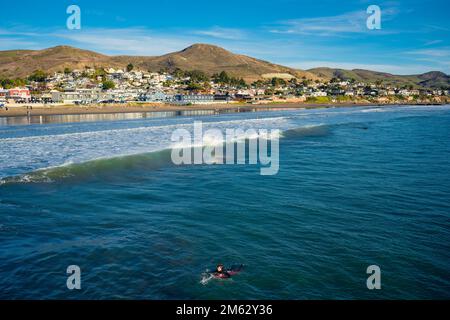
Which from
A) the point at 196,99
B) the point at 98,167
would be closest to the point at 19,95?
the point at 196,99

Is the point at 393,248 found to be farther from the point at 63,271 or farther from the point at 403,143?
the point at 403,143

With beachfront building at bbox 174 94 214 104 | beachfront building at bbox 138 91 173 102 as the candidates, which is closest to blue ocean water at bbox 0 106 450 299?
beachfront building at bbox 138 91 173 102

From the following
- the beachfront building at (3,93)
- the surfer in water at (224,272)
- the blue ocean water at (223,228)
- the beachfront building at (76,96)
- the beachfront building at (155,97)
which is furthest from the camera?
the beachfront building at (155,97)

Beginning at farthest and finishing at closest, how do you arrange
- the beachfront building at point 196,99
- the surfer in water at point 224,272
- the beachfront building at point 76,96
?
the beachfront building at point 196,99, the beachfront building at point 76,96, the surfer in water at point 224,272

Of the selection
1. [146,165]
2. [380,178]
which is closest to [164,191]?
[146,165]

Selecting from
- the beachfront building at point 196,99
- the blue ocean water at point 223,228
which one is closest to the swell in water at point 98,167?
the blue ocean water at point 223,228

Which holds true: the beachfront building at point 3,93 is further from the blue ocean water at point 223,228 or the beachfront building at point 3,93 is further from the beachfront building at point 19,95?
the blue ocean water at point 223,228
